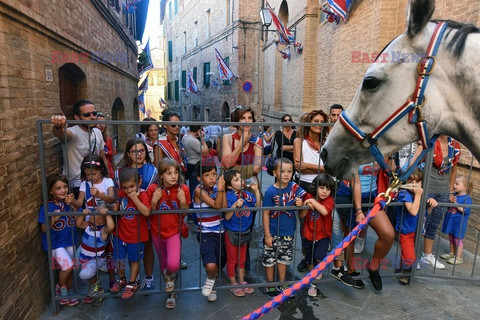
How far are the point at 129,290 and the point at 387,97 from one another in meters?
2.94

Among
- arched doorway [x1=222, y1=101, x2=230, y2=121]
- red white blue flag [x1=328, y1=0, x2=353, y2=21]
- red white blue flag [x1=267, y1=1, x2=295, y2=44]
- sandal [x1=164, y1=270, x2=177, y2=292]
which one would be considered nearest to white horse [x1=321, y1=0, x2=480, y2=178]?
sandal [x1=164, y1=270, x2=177, y2=292]

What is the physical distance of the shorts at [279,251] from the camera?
358 centimetres

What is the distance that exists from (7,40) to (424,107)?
3170mm

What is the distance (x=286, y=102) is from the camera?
1525 cm

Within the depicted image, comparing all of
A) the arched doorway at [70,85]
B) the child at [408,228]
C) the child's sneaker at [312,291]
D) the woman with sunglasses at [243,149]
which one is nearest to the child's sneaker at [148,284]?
the woman with sunglasses at [243,149]

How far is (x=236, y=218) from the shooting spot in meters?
3.45

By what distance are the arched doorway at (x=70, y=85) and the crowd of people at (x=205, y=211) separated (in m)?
1.96

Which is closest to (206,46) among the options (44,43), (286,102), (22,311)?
(286,102)

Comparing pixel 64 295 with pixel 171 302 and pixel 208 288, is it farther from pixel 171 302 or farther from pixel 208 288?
pixel 208 288

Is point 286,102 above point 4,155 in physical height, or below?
above

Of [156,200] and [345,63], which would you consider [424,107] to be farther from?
[345,63]

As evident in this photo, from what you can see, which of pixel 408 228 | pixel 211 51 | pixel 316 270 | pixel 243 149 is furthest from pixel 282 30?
pixel 211 51

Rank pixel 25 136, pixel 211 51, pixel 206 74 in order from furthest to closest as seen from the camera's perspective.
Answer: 1. pixel 206 74
2. pixel 211 51
3. pixel 25 136

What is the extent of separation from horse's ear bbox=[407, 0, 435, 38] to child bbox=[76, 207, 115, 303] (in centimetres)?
292
